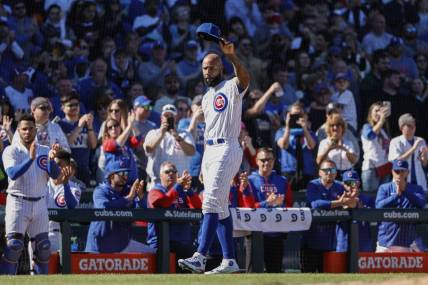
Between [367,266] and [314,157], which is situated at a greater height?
[314,157]

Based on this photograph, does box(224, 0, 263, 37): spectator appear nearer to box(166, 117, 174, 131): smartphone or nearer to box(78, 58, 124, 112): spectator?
box(78, 58, 124, 112): spectator

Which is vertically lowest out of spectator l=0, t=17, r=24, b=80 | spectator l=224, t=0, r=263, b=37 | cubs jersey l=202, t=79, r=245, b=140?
cubs jersey l=202, t=79, r=245, b=140

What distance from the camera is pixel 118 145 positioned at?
1211 centimetres

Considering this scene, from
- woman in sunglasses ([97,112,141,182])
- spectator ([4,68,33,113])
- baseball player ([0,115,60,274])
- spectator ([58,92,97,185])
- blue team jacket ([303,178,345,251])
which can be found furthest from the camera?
spectator ([4,68,33,113])

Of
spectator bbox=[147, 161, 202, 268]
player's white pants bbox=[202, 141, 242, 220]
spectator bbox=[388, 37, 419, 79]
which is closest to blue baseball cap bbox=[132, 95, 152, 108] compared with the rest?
spectator bbox=[147, 161, 202, 268]

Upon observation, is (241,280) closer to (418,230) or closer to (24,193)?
(24,193)

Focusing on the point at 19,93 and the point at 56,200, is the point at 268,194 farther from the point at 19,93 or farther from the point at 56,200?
the point at 19,93

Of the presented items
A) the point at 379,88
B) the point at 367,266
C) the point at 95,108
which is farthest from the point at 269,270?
the point at 379,88

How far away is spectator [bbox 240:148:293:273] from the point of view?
1162 cm

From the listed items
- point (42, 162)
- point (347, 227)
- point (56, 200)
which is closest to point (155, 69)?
point (56, 200)

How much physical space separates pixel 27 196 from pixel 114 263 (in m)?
1.22

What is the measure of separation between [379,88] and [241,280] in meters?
8.14

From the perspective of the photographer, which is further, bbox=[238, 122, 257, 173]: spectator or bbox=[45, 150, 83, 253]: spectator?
bbox=[238, 122, 257, 173]: spectator

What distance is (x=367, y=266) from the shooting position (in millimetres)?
11781
